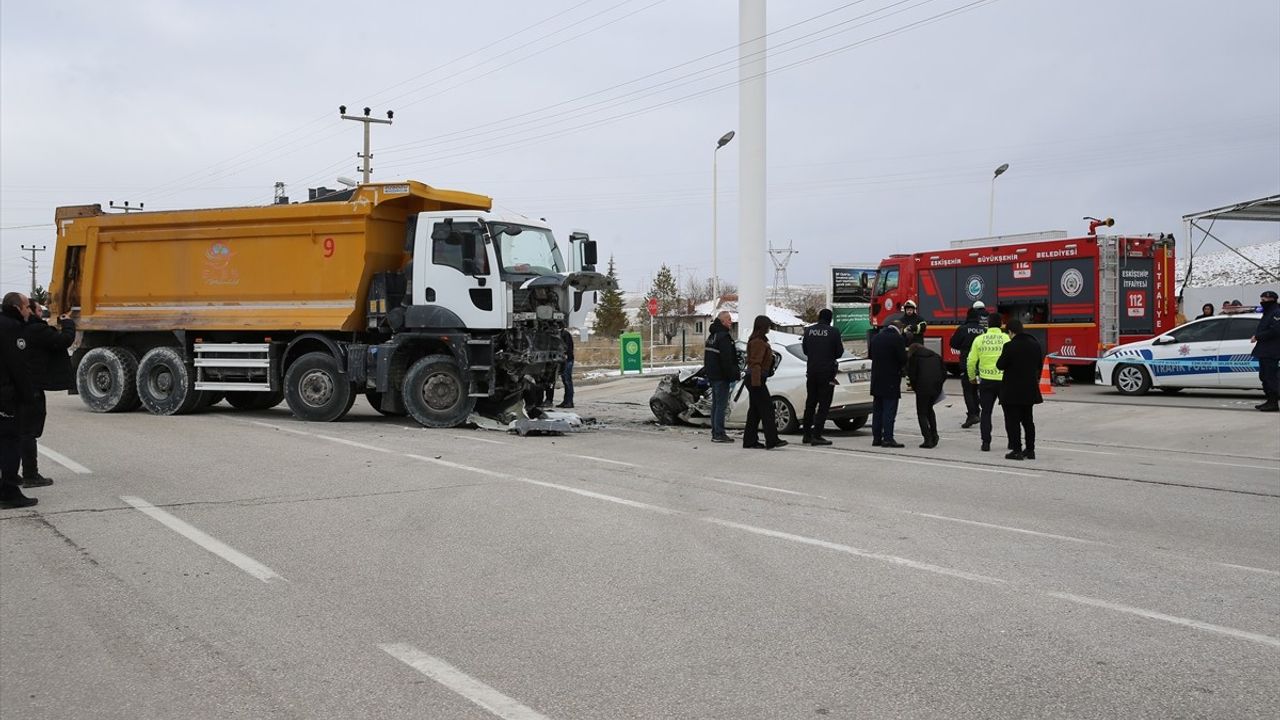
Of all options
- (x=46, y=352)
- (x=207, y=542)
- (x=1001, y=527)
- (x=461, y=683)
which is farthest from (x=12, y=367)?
(x=1001, y=527)

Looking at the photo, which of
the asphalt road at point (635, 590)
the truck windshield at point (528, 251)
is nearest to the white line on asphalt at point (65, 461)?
the asphalt road at point (635, 590)

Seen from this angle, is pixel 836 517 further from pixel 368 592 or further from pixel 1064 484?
pixel 368 592

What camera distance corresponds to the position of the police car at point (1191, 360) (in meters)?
17.7

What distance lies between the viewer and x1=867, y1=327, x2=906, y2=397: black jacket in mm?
13164

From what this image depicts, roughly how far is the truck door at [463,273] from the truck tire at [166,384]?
4829 mm

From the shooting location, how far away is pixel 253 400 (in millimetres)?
18188

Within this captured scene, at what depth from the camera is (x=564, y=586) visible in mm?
5902

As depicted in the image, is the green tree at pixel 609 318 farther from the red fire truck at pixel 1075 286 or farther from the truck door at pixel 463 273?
the truck door at pixel 463 273

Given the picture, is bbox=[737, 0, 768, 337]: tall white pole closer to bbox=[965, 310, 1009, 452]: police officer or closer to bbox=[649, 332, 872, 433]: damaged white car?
bbox=[649, 332, 872, 433]: damaged white car

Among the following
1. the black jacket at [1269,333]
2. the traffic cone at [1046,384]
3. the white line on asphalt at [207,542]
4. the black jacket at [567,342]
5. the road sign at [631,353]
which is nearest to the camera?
the white line on asphalt at [207,542]

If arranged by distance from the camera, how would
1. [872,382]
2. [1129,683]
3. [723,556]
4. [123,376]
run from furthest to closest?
[123,376] < [872,382] < [723,556] < [1129,683]

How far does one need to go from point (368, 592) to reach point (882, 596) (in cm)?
285

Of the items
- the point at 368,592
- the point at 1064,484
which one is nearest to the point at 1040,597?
the point at 368,592

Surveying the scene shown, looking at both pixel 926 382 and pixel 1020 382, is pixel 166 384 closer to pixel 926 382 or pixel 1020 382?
pixel 926 382
